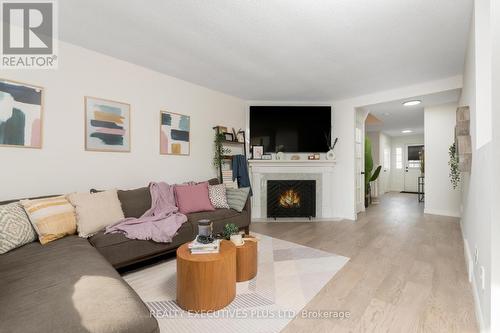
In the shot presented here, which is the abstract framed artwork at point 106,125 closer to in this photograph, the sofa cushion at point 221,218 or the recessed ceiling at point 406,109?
the sofa cushion at point 221,218

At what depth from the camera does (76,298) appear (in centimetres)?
107

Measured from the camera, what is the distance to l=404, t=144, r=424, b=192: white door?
8.95 meters

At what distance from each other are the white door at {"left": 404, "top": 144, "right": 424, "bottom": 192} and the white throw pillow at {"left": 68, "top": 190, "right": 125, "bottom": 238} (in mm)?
10030

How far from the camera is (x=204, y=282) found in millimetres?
1672

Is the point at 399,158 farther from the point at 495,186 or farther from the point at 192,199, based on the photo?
the point at 495,186

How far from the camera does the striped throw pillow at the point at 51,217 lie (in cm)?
195

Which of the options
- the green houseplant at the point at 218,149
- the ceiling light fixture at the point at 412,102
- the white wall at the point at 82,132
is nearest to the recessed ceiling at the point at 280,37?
the white wall at the point at 82,132

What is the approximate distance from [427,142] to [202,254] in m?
5.28

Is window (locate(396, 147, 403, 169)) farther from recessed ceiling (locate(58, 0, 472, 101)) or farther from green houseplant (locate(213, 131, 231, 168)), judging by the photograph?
green houseplant (locate(213, 131, 231, 168))

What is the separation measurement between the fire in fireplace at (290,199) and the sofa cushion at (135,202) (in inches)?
94.9

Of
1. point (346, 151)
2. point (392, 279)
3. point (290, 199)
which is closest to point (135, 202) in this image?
point (392, 279)

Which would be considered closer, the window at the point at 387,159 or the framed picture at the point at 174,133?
the framed picture at the point at 174,133

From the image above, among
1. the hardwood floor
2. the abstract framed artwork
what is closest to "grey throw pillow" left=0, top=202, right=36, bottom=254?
the abstract framed artwork

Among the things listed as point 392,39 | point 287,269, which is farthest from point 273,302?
point 392,39
